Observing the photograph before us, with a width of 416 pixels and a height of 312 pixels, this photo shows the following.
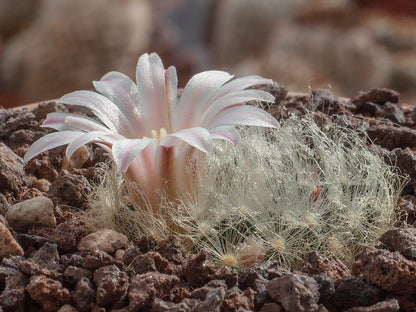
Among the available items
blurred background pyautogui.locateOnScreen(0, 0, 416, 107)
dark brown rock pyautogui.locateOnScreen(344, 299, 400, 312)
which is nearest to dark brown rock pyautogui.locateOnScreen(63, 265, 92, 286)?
dark brown rock pyautogui.locateOnScreen(344, 299, 400, 312)

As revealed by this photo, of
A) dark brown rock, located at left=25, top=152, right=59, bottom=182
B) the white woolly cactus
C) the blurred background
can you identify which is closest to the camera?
the white woolly cactus

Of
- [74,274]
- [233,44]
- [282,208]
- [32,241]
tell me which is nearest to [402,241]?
[282,208]

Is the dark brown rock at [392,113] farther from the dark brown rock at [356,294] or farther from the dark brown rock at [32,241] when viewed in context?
the dark brown rock at [32,241]

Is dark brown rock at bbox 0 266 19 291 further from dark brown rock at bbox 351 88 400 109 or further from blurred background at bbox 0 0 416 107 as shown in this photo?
blurred background at bbox 0 0 416 107

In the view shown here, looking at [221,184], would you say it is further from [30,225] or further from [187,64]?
[187,64]

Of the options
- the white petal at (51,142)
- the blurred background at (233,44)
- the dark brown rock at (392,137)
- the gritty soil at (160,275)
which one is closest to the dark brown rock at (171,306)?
the gritty soil at (160,275)

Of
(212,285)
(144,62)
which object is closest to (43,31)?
(144,62)
